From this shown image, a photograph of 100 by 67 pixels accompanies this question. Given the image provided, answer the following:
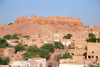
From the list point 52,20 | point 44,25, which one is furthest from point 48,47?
point 52,20

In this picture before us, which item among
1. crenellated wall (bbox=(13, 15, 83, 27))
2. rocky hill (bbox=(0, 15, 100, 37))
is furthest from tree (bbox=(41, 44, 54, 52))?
crenellated wall (bbox=(13, 15, 83, 27))

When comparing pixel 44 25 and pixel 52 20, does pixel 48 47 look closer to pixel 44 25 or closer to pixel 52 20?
pixel 44 25

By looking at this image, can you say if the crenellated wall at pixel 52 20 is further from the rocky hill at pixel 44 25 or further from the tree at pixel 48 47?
the tree at pixel 48 47

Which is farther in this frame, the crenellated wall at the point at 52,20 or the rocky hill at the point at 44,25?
the crenellated wall at the point at 52,20

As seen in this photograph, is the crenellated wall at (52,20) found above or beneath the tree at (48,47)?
above

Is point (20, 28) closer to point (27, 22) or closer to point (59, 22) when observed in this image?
point (27, 22)

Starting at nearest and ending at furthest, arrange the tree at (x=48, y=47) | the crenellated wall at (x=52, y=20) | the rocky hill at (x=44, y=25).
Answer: the tree at (x=48, y=47)
the rocky hill at (x=44, y=25)
the crenellated wall at (x=52, y=20)

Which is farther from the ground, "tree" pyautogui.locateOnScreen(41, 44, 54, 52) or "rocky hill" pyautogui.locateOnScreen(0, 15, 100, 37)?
"rocky hill" pyautogui.locateOnScreen(0, 15, 100, 37)

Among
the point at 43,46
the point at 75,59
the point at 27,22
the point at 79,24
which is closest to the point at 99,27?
the point at 79,24

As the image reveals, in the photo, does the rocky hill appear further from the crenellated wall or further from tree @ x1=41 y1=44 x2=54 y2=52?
tree @ x1=41 y1=44 x2=54 y2=52

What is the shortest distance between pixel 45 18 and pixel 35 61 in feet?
167

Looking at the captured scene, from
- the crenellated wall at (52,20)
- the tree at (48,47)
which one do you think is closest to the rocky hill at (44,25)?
the crenellated wall at (52,20)

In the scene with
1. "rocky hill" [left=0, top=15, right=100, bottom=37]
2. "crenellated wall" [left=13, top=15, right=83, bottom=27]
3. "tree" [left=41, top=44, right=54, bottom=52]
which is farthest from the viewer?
"crenellated wall" [left=13, top=15, right=83, bottom=27]

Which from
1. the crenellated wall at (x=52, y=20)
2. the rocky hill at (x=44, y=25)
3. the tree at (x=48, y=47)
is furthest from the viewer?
the crenellated wall at (x=52, y=20)
